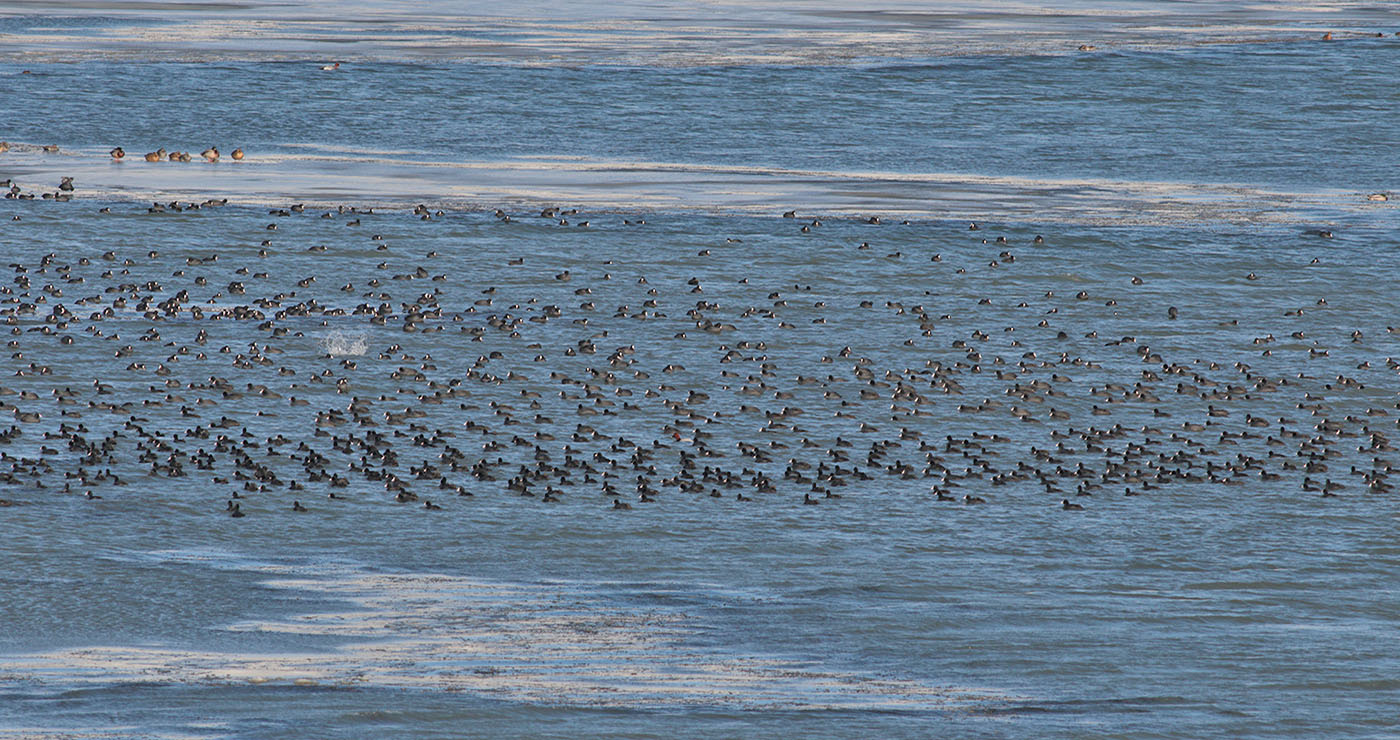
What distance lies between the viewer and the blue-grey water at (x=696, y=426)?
18391 mm

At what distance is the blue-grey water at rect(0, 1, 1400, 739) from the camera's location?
1839cm

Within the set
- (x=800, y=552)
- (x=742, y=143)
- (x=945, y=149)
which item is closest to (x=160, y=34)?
(x=742, y=143)

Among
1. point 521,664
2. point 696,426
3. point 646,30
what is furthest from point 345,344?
point 646,30

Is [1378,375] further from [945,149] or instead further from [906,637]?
[945,149]

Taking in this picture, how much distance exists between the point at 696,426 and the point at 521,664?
413 inches

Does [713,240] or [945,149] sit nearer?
[713,240]

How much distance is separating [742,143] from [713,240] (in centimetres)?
1847

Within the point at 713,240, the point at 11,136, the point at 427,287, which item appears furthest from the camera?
the point at 11,136

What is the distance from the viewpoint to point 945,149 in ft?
194

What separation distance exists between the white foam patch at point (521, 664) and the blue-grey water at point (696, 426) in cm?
7

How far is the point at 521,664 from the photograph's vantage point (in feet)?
60.4

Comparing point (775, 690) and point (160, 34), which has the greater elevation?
point (160, 34)

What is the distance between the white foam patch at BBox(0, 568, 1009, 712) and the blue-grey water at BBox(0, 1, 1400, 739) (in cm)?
7

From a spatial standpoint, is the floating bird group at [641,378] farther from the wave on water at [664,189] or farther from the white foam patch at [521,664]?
the white foam patch at [521,664]
